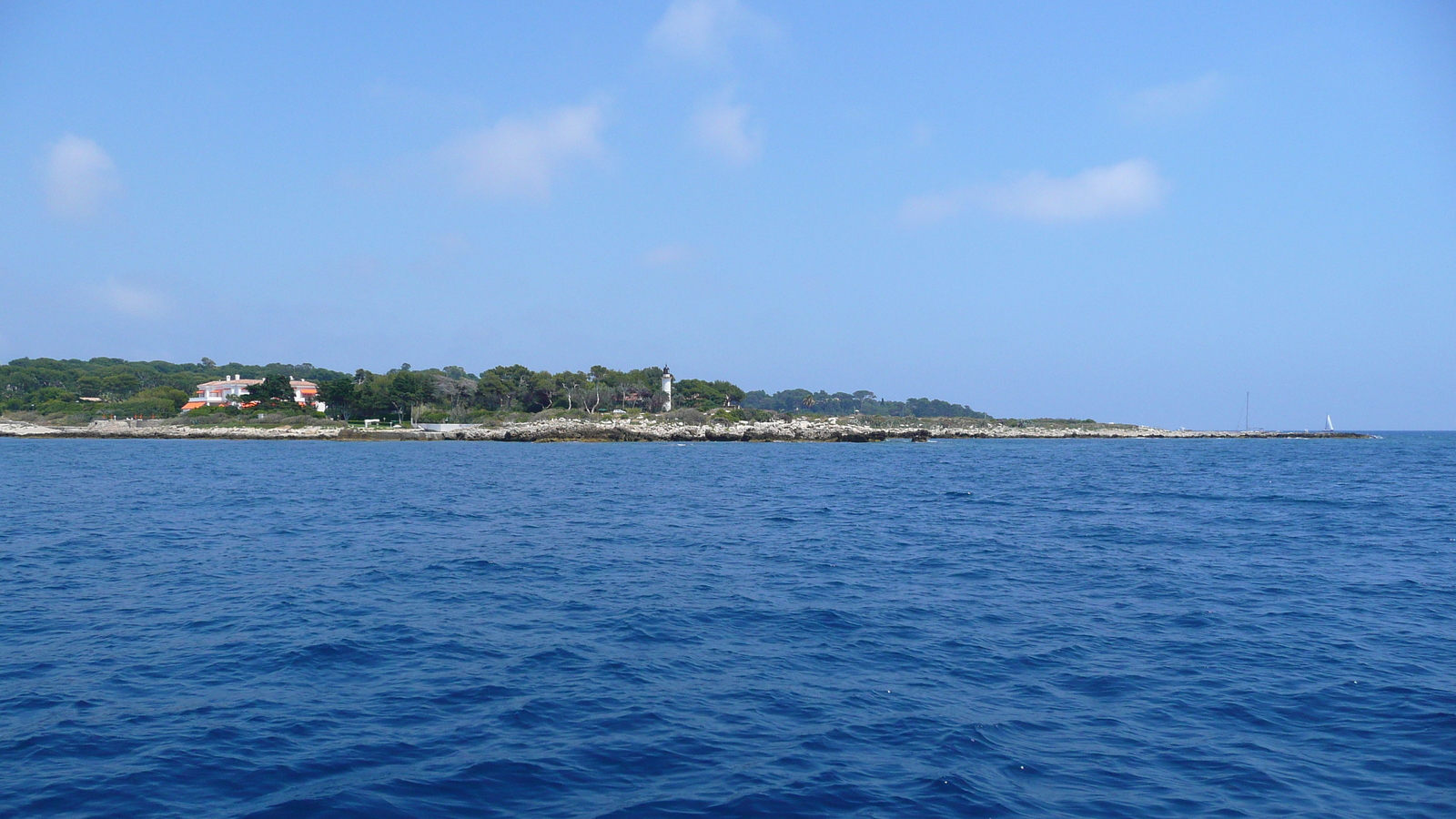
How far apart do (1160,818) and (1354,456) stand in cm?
8088

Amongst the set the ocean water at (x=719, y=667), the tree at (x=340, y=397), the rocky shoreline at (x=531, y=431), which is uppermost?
the tree at (x=340, y=397)

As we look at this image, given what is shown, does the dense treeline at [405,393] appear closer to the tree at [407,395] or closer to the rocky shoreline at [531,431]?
the tree at [407,395]

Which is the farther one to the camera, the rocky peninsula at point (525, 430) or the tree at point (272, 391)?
the tree at point (272, 391)

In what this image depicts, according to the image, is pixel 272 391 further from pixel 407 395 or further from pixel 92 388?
pixel 92 388

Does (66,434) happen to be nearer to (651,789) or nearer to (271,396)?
(271,396)

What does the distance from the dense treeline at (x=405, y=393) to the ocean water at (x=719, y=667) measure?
79.3 meters

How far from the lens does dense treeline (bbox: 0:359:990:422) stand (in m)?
98.2

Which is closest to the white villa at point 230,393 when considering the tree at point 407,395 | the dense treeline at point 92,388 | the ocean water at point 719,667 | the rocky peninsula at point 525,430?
the dense treeline at point 92,388

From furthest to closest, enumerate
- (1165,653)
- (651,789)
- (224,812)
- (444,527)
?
(444,527) < (1165,653) < (651,789) < (224,812)

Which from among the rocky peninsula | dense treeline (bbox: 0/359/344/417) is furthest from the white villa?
the rocky peninsula

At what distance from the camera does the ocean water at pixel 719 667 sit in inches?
280

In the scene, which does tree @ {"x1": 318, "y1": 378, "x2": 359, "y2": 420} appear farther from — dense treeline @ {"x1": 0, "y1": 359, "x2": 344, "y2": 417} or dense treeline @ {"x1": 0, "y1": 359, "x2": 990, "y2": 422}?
dense treeline @ {"x1": 0, "y1": 359, "x2": 344, "y2": 417}

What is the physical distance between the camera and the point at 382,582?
15156mm

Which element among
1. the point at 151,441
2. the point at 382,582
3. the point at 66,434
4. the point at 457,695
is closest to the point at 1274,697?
the point at 457,695
